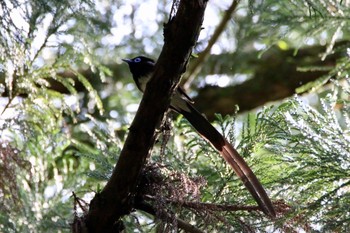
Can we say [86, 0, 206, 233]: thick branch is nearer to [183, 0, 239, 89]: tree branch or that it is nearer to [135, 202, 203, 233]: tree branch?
[135, 202, 203, 233]: tree branch

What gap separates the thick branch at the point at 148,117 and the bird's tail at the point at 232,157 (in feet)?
1.48

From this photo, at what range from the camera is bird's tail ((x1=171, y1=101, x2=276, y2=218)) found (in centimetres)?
261

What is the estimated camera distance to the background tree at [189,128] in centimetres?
251

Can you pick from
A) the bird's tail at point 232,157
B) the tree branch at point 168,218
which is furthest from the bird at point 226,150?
the tree branch at point 168,218

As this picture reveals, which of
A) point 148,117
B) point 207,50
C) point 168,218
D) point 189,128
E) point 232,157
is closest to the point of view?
point 148,117

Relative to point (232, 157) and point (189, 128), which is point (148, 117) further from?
point (189, 128)

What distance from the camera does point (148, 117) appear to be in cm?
233

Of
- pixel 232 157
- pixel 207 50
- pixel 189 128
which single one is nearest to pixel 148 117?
pixel 232 157

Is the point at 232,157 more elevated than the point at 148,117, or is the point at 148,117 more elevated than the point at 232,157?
the point at 232,157

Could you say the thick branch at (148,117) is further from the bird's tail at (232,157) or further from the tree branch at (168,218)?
the bird's tail at (232,157)

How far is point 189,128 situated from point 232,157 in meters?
0.80

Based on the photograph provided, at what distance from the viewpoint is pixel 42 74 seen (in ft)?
12.2

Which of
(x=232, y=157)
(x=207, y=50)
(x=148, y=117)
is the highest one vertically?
(x=207, y=50)

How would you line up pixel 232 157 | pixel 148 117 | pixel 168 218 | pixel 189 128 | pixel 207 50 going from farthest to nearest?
pixel 207 50, pixel 189 128, pixel 232 157, pixel 168 218, pixel 148 117
